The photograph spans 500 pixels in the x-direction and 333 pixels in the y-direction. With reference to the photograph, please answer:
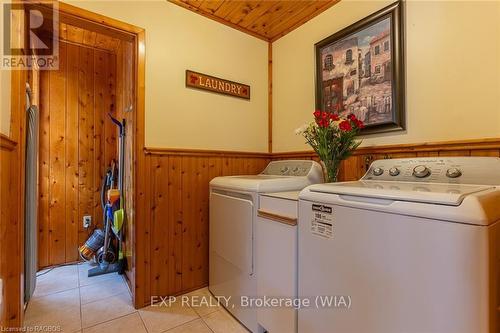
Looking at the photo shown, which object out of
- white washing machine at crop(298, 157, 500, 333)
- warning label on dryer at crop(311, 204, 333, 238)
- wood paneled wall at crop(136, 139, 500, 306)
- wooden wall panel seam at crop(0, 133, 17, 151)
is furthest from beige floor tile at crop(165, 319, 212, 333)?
wooden wall panel seam at crop(0, 133, 17, 151)

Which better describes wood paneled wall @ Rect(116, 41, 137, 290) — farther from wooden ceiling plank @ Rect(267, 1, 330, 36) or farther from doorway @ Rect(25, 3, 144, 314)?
wooden ceiling plank @ Rect(267, 1, 330, 36)

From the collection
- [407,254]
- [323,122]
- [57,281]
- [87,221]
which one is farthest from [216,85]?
[57,281]

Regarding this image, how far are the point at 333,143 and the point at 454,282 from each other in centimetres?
98

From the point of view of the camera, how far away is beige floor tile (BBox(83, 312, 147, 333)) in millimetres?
1543

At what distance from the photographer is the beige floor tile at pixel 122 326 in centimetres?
154

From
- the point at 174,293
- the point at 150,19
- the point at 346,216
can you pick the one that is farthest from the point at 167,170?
the point at 346,216

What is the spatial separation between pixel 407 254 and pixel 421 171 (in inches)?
24.5

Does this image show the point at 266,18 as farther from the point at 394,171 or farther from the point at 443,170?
the point at 443,170

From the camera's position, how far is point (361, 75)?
1.77 meters

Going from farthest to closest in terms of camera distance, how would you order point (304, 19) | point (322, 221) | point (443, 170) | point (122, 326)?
1. point (304, 19)
2. point (122, 326)
3. point (443, 170)
4. point (322, 221)

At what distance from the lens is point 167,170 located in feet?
6.35

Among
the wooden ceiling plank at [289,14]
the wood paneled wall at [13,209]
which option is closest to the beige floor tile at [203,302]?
the wood paneled wall at [13,209]

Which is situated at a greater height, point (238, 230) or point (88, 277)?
point (238, 230)

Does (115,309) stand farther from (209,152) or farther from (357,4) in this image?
(357,4)
